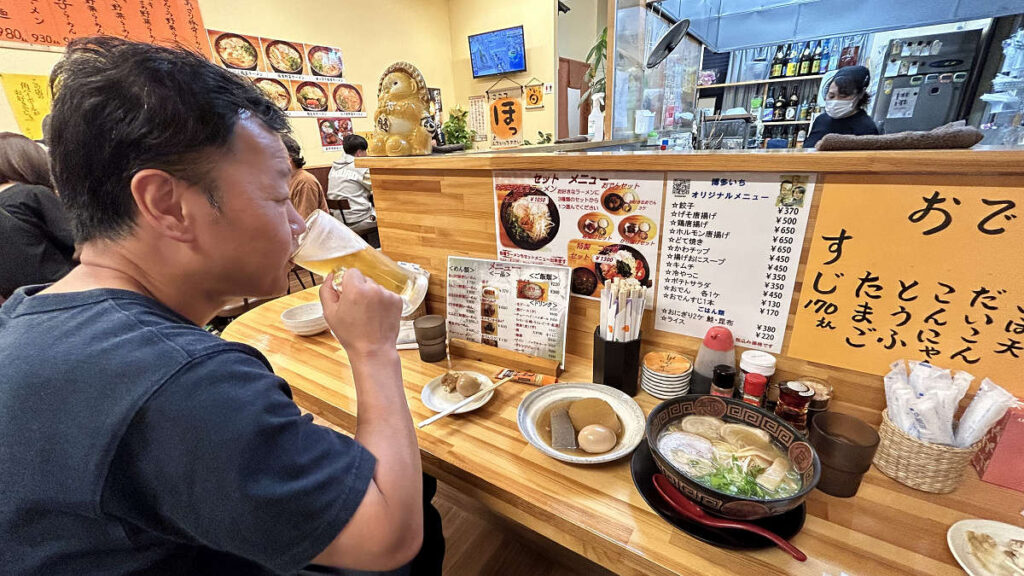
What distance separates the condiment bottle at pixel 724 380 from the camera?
0.84 meters

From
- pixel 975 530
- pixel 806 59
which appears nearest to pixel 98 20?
pixel 975 530

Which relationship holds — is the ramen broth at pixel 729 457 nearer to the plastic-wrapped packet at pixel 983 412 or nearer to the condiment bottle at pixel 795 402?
the condiment bottle at pixel 795 402

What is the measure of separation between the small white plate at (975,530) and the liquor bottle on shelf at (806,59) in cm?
732

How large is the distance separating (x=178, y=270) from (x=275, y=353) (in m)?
0.74

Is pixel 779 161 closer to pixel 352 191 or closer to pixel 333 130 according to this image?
pixel 352 191

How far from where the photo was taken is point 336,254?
0.87m

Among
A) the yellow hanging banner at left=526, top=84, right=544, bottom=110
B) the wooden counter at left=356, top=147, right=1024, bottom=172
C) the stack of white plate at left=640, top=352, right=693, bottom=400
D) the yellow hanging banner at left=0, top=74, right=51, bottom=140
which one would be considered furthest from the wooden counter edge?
the yellow hanging banner at left=526, top=84, right=544, bottom=110

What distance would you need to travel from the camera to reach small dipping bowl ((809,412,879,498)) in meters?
0.67

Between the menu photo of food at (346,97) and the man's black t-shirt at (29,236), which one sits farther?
the menu photo of food at (346,97)

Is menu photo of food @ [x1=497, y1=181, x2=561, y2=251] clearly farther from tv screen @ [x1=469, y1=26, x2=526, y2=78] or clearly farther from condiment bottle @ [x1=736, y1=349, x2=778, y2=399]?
tv screen @ [x1=469, y1=26, x2=526, y2=78]

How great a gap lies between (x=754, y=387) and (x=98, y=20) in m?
4.77

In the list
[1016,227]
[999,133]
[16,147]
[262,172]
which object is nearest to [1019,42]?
[999,133]

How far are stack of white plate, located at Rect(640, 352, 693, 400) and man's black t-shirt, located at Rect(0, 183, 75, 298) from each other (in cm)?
282

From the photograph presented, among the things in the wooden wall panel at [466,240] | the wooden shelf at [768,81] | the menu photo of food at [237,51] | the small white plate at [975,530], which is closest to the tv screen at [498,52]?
the menu photo of food at [237,51]
